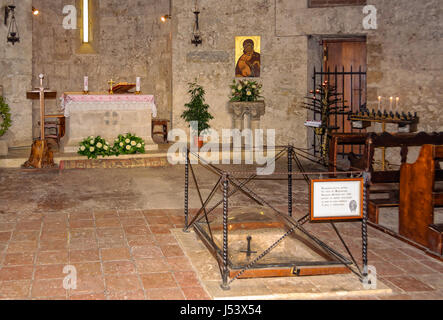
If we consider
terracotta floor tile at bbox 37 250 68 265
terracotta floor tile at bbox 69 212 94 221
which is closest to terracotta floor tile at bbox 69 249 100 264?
terracotta floor tile at bbox 37 250 68 265

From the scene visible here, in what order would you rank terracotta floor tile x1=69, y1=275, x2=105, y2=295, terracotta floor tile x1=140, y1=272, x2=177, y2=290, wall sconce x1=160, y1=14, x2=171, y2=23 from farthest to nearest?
wall sconce x1=160, y1=14, x2=171, y2=23
terracotta floor tile x1=140, y1=272, x2=177, y2=290
terracotta floor tile x1=69, y1=275, x2=105, y2=295

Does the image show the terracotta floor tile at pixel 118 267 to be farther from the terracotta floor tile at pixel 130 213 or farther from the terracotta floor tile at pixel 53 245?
the terracotta floor tile at pixel 130 213

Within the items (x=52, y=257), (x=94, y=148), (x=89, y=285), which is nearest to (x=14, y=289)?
(x=89, y=285)

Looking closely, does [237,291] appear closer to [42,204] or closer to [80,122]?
[42,204]

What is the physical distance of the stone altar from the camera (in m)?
10.6

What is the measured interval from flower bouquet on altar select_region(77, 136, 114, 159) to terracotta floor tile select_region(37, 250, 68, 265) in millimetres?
5537

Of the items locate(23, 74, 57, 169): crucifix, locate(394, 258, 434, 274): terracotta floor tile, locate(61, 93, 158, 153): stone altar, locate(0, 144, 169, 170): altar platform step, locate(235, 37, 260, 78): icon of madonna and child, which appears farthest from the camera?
locate(235, 37, 260, 78): icon of madonna and child

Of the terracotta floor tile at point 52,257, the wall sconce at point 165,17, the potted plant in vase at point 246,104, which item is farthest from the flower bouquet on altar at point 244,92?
the terracotta floor tile at point 52,257

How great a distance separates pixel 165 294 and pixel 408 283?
6.28ft

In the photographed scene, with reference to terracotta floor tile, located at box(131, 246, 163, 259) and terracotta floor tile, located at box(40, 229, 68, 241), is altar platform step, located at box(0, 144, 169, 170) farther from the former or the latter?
terracotta floor tile, located at box(131, 246, 163, 259)

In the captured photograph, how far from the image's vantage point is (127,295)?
365 centimetres

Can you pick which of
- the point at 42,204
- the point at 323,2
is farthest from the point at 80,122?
the point at 323,2

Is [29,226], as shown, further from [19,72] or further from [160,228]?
[19,72]

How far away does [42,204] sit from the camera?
21.8ft
